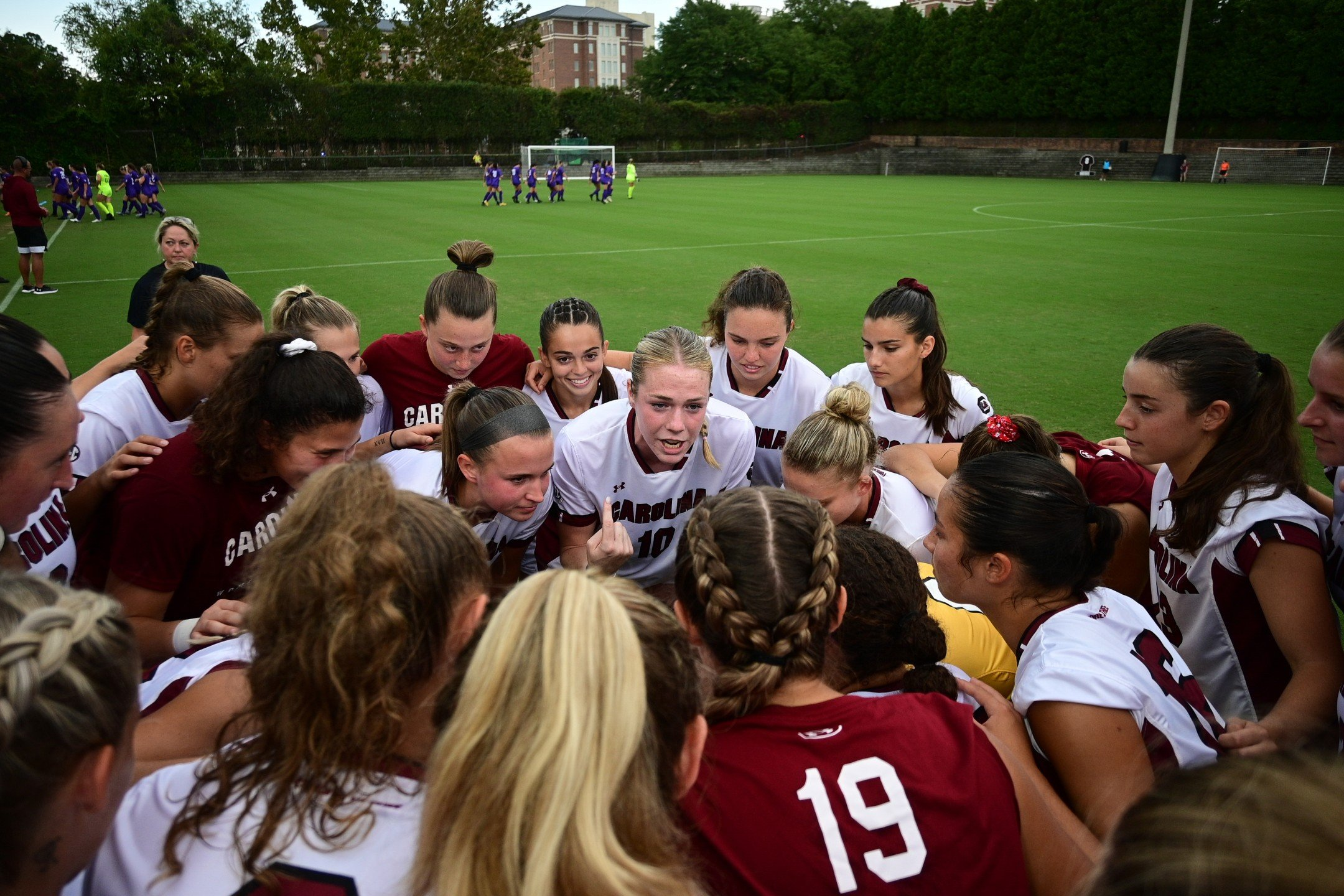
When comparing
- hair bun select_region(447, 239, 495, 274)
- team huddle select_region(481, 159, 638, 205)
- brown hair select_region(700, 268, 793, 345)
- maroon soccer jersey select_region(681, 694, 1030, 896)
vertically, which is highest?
team huddle select_region(481, 159, 638, 205)

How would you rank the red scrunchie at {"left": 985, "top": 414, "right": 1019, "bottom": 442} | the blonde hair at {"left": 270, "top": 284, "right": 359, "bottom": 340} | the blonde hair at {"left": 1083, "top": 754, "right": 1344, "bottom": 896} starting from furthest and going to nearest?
the blonde hair at {"left": 270, "top": 284, "right": 359, "bottom": 340}, the red scrunchie at {"left": 985, "top": 414, "right": 1019, "bottom": 442}, the blonde hair at {"left": 1083, "top": 754, "right": 1344, "bottom": 896}

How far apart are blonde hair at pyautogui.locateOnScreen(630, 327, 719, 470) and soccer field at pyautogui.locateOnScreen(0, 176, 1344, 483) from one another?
4606 millimetres

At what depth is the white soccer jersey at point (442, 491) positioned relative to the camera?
12.0ft

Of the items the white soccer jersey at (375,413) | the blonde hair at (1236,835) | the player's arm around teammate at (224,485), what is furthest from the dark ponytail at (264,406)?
the blonde hair at (1236,835)

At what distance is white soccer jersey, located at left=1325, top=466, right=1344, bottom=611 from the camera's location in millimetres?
2883

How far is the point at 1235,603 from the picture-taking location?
2969 mm

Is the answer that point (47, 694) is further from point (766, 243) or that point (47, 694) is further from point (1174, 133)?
point (1174, 133)

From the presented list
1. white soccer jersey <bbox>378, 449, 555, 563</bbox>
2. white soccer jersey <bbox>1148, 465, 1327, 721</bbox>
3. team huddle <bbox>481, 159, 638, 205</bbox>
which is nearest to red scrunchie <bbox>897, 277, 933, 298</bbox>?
white soccer jersey <bbox>1148, 465, 1327, 721</bbox>

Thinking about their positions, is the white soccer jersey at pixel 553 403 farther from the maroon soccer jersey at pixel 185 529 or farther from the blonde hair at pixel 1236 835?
the blonde hair at pixel 1236 835

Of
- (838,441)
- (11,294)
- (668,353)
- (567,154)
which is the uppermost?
(567,154)

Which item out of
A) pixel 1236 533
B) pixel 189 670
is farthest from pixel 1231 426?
pixel 189 670

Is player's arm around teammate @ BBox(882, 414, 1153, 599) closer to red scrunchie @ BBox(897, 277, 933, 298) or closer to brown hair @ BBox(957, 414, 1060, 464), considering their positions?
brown hair @ BBox(957, 414, 1060, 464)

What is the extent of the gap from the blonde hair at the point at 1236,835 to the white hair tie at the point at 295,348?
3.01m

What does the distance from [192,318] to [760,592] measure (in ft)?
10.5
